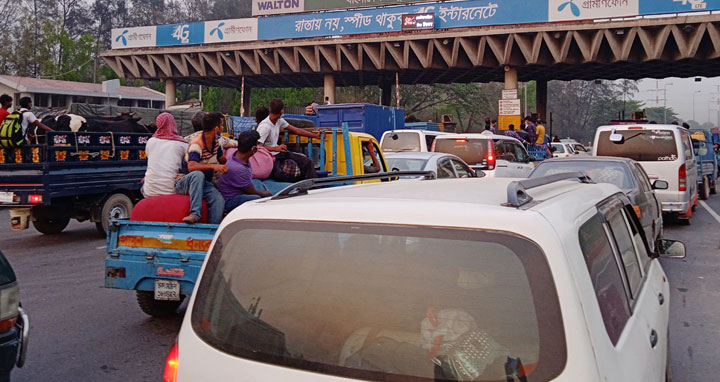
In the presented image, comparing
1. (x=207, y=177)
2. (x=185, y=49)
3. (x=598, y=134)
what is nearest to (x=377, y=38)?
(x=185, y=49)

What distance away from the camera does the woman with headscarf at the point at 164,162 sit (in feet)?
23.6

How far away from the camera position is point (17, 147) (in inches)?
396

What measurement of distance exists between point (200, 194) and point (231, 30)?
3273 cm

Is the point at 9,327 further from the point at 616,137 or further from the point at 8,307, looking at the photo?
the point at 616,137

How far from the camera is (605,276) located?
2.52 metres

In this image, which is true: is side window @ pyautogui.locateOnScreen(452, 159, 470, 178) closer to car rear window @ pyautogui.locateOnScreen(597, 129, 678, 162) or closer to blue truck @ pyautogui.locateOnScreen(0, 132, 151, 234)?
car rear window @ pyautogui.locateOnScreen(597, 129, 678, 162)

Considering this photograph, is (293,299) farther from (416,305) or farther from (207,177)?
(207,177)

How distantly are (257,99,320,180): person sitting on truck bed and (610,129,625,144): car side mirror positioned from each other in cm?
721

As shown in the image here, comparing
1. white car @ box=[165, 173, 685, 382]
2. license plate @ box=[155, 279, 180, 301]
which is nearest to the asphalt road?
license plate @ box=[155, 279, 180, 301]

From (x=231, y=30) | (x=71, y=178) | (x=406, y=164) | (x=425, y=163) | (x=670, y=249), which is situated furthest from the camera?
(x=231, y=30)

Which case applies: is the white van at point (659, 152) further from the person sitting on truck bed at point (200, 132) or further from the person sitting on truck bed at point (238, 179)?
the person sitting on truck bed at point (238, 179)

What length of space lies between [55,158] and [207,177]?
4.52 m

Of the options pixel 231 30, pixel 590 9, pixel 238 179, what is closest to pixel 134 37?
pixel 231 30

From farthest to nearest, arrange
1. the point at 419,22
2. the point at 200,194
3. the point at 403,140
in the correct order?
the point at 419,22 < the point at 403,140 < the point at 200,194
